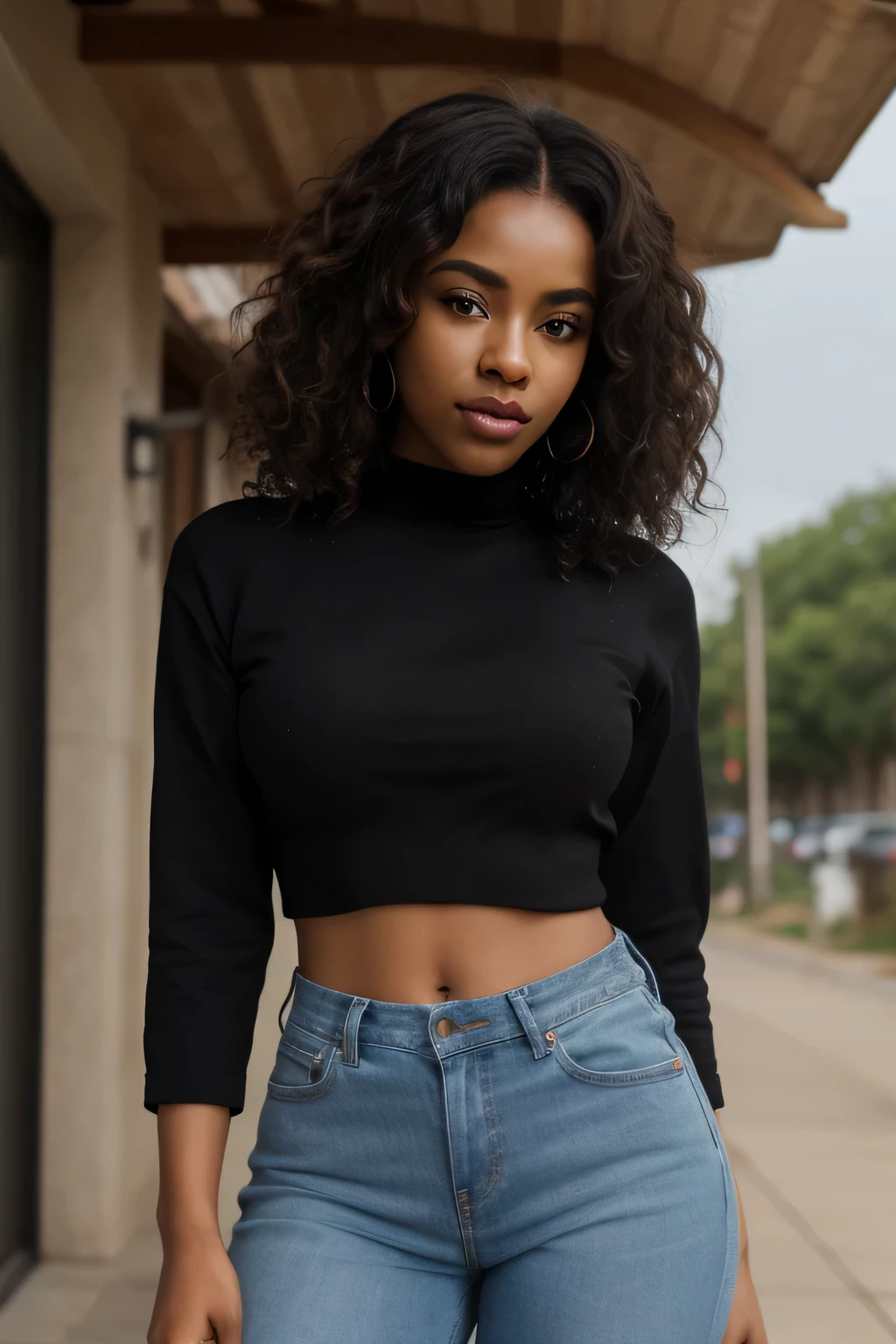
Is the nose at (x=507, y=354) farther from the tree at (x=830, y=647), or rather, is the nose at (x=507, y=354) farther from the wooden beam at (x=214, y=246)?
the tree at (x=830, y=647)

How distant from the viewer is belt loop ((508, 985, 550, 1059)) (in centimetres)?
138

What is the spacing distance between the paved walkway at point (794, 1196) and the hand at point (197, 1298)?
2.51 meters

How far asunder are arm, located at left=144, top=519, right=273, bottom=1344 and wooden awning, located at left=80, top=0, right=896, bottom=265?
2114 millimetres

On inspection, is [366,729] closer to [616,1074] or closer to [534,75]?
[616,1074]

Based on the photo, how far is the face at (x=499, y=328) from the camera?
1.46m

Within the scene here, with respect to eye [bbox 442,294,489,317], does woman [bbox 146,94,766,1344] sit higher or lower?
lower

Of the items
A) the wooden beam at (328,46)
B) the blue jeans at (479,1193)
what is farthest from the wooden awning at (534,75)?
the blue jeans at (479,1193)

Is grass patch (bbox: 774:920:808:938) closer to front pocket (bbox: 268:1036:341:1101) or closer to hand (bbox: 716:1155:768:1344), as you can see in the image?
hand (bbox: 716:1155:768:1344)

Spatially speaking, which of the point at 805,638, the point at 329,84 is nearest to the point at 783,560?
the point at 805,638

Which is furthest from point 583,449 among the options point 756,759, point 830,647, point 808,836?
point 808,836

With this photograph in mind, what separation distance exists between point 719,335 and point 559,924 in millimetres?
802

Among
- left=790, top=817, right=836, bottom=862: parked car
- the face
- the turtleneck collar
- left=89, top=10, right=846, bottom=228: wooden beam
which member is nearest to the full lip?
the face

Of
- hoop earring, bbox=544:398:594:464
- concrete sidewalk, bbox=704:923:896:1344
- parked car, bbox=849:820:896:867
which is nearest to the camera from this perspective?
hoop earring, bbox=544:398:594:464

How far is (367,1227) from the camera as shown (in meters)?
1.35
